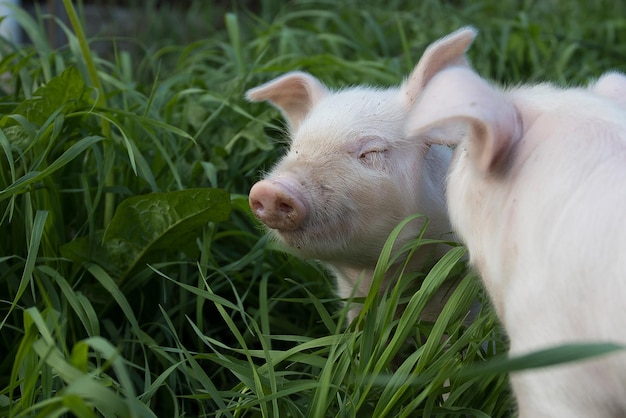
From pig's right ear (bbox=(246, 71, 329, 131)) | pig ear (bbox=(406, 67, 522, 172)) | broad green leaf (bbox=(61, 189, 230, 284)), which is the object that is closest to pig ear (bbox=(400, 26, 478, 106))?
pig's right ear (bbox=(246, 71, 329, 131))

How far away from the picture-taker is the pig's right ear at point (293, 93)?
2480mm

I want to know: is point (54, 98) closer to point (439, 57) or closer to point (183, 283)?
point (183, 283)

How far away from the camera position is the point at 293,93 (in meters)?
2.56

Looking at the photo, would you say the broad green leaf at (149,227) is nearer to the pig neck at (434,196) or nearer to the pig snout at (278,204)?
the pig snout at (278,204)

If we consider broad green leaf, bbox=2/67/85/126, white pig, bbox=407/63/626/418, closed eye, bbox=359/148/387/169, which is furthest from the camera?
broad green leaf, bbox=2/67/85/126

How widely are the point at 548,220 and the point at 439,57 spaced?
94 cm

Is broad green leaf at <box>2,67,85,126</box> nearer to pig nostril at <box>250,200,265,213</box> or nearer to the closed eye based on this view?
pig nostril at <box>250,200,265,213</box>

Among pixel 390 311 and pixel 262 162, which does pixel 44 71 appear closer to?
pixel 262 162

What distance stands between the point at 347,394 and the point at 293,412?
118 mm

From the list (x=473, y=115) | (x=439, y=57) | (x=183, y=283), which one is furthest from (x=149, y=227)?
(x=473, y=115)

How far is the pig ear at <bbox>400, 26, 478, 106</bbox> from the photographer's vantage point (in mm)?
2178

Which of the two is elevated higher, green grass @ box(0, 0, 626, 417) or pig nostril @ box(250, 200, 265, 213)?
pig nostril @ box(250, 200, 265, 213)

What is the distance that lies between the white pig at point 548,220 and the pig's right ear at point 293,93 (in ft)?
3.15

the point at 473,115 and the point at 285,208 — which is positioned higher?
the point at 473,115
